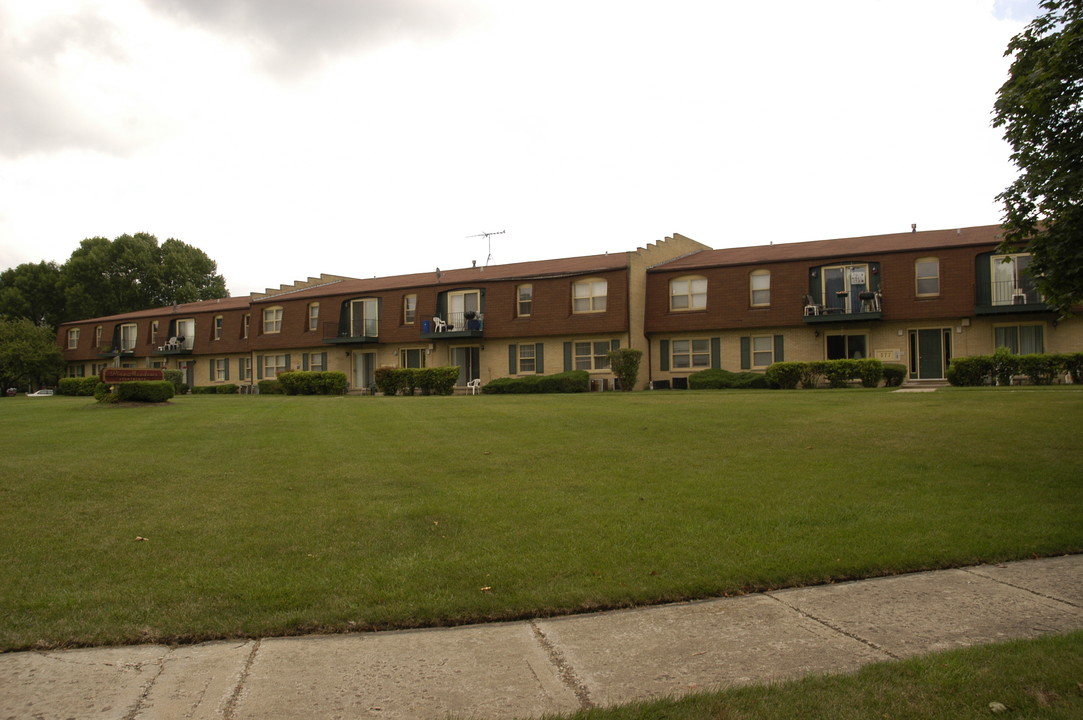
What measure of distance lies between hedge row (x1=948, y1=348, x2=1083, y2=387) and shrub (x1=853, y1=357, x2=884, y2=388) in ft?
7.57

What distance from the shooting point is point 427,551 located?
7.17 metres

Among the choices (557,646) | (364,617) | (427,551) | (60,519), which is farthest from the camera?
(60,519)

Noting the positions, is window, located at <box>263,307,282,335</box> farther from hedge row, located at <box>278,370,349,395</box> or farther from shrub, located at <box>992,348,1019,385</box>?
shrub, located at <box>992,348,1019,385</box>

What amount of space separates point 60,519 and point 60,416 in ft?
48.5

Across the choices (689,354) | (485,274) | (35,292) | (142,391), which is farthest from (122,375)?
(35,292)

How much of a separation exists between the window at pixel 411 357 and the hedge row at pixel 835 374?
18.1m

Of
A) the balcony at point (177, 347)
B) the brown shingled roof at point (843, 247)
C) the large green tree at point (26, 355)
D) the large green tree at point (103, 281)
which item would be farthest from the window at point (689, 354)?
the large green tree at point (103, 281)

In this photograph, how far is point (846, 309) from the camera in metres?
31.7

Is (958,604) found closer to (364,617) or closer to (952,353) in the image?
(364,617)

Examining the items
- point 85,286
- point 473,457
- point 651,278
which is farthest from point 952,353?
point 85,286

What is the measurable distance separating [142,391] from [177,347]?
26.4m

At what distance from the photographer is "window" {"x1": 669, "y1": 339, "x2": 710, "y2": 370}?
3459 centimetres

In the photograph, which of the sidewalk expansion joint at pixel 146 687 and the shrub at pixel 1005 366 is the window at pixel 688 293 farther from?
the sidewalk expansion joint at pixel 146 687

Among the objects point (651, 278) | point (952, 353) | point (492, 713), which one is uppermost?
point (651, 278)
